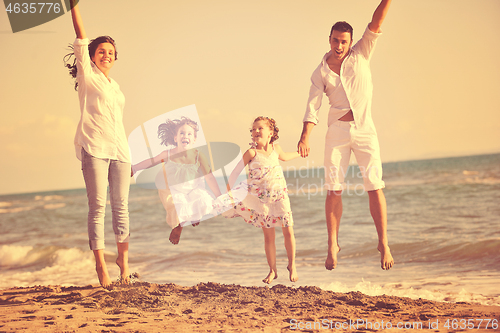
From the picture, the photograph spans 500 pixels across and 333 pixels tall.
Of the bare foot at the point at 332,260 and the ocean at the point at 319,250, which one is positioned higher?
the bare foot at the point at 332,260

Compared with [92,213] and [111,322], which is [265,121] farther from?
[111,322]

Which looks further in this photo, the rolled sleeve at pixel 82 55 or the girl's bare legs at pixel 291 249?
the girl's bare legs at pixel 291 249

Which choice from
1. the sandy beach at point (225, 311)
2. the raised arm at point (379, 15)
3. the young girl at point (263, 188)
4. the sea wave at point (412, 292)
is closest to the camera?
the sandy beach at point (225, 311)

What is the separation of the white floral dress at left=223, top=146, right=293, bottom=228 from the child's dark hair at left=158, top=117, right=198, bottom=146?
29.7 inches

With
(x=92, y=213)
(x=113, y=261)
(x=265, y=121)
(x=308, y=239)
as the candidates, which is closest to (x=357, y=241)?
(x=308, y=239)

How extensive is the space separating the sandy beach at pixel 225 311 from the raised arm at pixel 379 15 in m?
2.36

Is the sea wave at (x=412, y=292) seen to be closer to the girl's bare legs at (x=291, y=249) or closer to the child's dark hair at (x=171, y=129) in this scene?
the girl's bare legs at (x=291, y=249)

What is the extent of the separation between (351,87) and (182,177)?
5.89ft

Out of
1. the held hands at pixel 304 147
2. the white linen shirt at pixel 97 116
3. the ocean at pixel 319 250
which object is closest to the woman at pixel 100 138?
the white linen shirt at pixel 97 116

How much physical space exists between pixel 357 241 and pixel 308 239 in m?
0.98

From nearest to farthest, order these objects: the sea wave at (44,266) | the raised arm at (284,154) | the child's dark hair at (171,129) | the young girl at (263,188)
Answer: the young girl at (263,188), the raised arm at (284,154), the child's dark hair at (171,129), the sea wave at (44,266)

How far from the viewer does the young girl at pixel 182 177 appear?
4070 millimetres

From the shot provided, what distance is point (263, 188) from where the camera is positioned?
13.3 ft

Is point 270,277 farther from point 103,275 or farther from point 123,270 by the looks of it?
point 103,275
